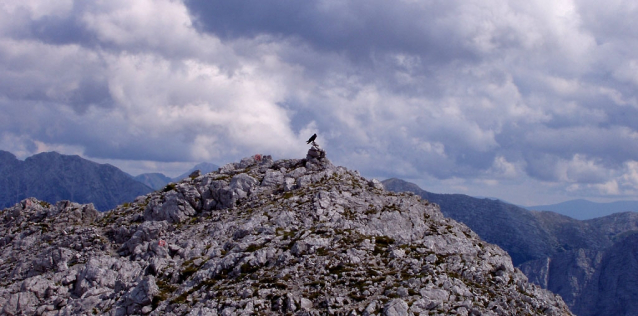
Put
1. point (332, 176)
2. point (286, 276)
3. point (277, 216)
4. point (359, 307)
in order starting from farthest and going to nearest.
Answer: point (332, 176), point (277, 216), point (286, 276), point (359, 307)

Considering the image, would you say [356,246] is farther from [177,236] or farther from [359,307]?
[177,236]

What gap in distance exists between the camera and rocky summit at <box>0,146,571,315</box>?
35.2 meters

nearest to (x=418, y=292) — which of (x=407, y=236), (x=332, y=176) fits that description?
(x=407, y=236)

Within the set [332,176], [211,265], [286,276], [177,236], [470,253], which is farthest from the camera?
[332,176]

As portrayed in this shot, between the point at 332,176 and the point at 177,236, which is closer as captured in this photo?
the point at 177,236

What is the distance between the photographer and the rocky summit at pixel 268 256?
35.2 metres

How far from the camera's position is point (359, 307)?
3269cm

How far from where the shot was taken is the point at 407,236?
164ft

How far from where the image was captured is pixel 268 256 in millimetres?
42312

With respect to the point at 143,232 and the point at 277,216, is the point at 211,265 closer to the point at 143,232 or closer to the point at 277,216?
the point at 277,216

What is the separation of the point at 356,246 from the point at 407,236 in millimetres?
9119

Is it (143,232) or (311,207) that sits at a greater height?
(311,207)

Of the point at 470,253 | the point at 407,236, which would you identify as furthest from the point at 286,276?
the point at 470,253

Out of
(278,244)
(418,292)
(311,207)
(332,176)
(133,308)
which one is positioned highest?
(332,176)
